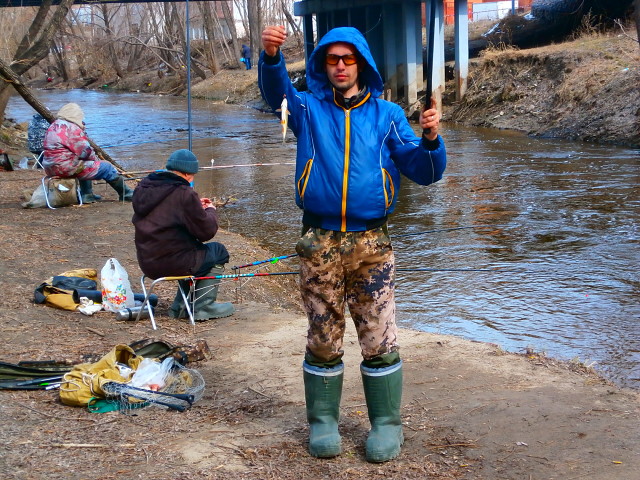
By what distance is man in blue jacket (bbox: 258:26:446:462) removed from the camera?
12.2ft

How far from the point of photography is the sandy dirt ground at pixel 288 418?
3.75 meters

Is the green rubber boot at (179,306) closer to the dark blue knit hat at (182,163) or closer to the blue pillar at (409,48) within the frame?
the dark blue knit hat at (182,163)

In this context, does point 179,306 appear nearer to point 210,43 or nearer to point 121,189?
point 121,189

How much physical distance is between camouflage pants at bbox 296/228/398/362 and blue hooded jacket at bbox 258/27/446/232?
0.08m

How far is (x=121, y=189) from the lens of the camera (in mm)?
12312

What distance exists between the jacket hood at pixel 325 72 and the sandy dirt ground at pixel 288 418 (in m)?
1.69

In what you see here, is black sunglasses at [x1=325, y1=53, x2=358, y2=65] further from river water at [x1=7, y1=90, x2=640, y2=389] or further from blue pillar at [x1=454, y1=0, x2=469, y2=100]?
blue pillar at [x1=454, y1=0, x2=469, y2=100]

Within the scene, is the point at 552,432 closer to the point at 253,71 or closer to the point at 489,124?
the point at 489,124

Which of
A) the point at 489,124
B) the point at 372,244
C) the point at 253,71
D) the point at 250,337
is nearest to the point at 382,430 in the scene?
the point at 372,244

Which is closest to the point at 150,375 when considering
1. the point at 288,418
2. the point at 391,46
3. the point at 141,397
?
the point at 141,397

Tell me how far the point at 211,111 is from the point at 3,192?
23632 millimetres

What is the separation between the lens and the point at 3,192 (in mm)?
13180

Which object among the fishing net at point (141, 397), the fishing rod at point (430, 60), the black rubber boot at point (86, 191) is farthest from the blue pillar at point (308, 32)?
the fishing rod at point (430, 60)

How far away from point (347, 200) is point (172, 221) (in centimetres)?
289
